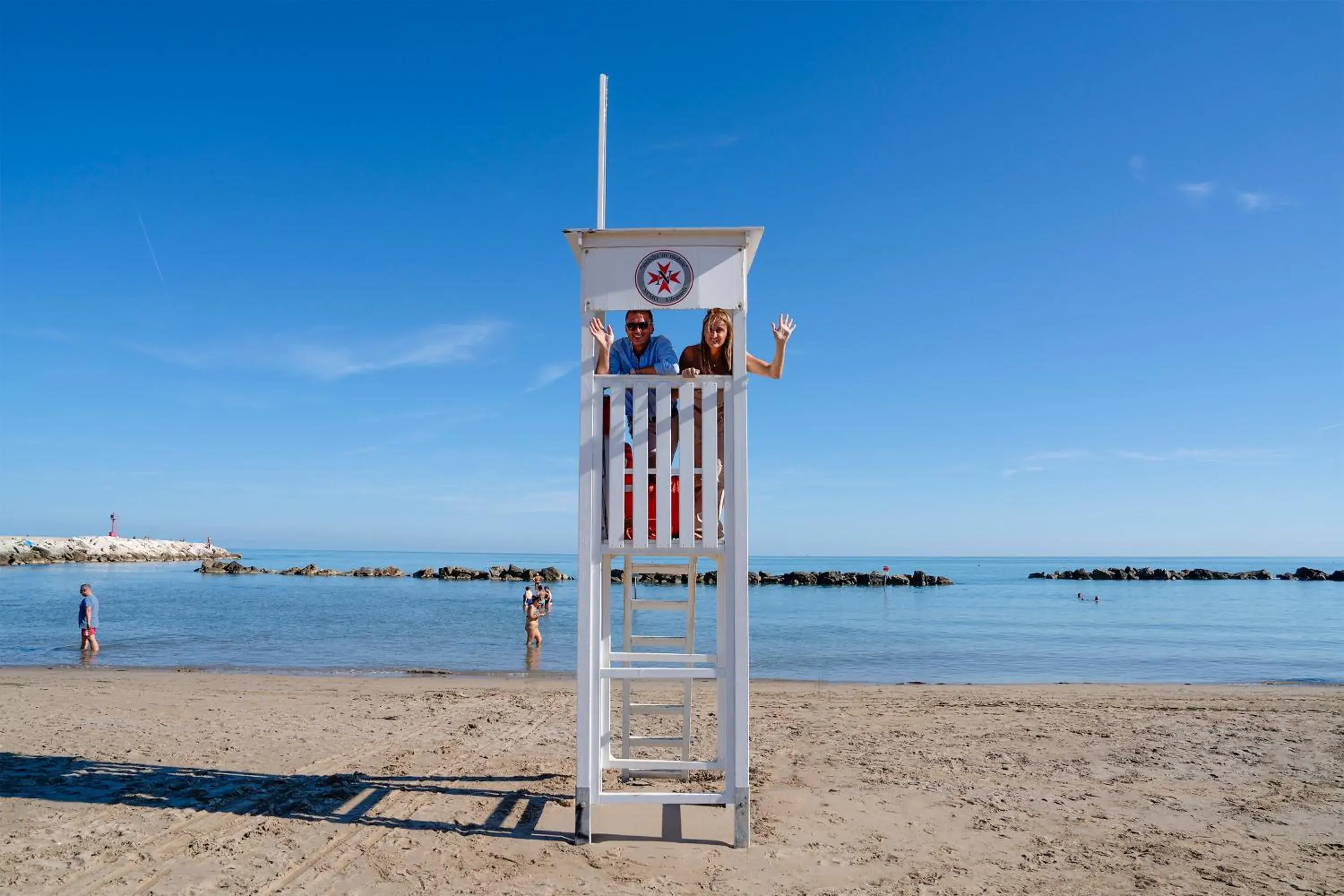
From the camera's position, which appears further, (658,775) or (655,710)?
(655,710)

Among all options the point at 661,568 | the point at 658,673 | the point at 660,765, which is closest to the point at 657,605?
the point at 661,568

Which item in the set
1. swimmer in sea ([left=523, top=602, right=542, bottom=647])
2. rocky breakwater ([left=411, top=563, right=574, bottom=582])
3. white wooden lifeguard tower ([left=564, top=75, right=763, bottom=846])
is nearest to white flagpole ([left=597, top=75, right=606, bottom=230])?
white wooden lifeguard tower ([left=564, top=75, right=763, bottom=846])

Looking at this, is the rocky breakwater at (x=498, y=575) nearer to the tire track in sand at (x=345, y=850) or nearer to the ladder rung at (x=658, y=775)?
the ladder rung at (x=658, y=775)

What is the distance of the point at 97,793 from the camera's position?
20.8 ft

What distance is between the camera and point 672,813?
5992 mm

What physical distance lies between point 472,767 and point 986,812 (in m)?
4.32

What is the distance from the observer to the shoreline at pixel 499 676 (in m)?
14.4

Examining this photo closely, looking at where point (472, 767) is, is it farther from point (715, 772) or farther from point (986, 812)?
point (986, 812)

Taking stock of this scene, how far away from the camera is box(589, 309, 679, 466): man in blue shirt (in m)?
5.58

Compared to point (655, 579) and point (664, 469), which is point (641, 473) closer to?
point (664, 469)

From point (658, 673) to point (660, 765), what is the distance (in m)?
1.22

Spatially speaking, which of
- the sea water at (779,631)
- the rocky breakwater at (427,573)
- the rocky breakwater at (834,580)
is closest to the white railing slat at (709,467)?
the sea water at (779,631)

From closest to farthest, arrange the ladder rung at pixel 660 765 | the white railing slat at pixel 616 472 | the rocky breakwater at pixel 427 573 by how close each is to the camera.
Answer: the white railing slat at pixel 616 472
the ladder rung at pixel 660 765
the rocky breakwater at pixel 427 573

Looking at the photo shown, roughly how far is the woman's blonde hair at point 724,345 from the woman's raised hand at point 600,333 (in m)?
0.64
